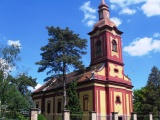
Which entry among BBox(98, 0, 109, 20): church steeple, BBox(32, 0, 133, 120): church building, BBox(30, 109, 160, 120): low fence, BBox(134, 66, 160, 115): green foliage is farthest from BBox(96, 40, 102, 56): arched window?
BBox(134, 66, 160, 115): green foliage

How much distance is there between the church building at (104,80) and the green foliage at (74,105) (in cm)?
180

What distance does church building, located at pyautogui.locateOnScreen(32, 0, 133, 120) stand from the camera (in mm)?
33000

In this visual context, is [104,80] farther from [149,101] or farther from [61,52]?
[149,101]

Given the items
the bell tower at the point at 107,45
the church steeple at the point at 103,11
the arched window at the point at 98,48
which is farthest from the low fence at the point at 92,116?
the church steeple at the point at 103,11

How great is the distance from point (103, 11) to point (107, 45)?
19.2 ft

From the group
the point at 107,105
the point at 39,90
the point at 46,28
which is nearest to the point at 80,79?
the point at 107,105

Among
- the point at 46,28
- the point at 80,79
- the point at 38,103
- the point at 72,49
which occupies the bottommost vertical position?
the point at 38,103

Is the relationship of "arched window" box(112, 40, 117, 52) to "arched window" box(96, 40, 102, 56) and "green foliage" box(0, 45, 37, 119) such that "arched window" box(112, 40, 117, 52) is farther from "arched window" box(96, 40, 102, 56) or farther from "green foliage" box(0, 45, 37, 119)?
"green foliage" box(0, 45, 37, 119)

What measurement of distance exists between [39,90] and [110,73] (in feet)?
52.1

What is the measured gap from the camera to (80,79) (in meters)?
35.7

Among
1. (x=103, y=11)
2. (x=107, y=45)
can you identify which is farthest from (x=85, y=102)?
(x=103, y=11)

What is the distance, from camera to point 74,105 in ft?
103

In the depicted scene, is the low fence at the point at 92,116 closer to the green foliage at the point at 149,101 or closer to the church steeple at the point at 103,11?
the green foliage at the point at 149,101

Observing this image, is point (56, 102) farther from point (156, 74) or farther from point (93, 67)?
point (156, 74)
